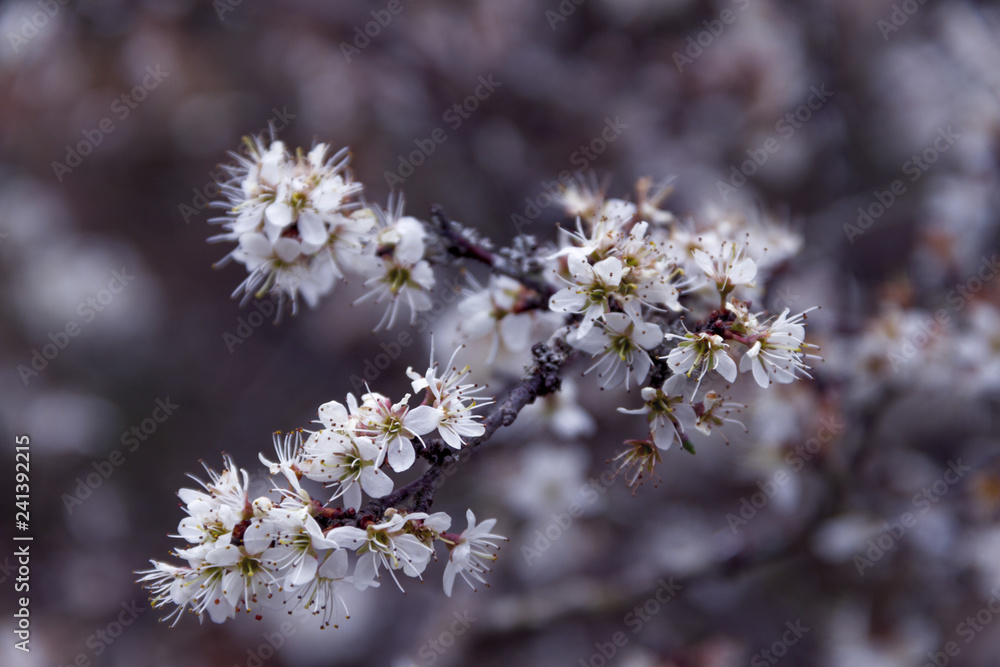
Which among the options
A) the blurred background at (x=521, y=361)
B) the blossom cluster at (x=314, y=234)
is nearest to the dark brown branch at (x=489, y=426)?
the blossom cluster at (x=314, y=234)

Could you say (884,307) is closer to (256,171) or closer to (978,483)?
(978,483)

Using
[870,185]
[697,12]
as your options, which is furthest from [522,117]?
[870,185]

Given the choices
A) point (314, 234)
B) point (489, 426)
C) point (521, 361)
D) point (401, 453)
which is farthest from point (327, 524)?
point (521, 361)

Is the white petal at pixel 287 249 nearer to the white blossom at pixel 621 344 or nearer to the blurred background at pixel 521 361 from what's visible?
the white blossom at pixel 621 344

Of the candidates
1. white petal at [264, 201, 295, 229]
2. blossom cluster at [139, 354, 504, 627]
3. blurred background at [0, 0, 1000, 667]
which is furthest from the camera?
blurred background at [0, 0, 1000, 667]

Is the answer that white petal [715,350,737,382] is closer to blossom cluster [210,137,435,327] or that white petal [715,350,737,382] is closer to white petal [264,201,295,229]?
blossom cluster [210,137,435,327]

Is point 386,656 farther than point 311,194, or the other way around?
point 386,656

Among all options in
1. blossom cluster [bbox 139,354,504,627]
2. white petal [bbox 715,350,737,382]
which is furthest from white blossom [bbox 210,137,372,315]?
white petal [bbox 715,350,737,382]

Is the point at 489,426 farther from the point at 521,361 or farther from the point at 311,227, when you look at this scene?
the point at 521,361
